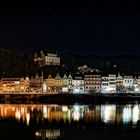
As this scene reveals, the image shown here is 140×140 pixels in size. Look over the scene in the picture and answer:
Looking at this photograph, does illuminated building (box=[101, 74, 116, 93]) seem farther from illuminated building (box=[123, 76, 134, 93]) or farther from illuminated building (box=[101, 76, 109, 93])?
illuminated building (box=[123, 76, 134, 93])

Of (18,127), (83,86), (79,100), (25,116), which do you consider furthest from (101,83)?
(18,127)

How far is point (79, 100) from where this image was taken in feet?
196

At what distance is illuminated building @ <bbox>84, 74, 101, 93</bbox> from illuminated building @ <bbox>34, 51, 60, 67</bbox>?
45.3 feet

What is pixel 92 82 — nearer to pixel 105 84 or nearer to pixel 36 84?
pixel 105 84

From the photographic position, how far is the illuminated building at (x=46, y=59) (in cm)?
8494

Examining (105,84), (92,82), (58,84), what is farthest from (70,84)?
(105,84)

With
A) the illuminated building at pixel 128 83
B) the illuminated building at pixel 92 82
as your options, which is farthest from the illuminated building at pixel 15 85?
the illuminated building at pixel 128 83

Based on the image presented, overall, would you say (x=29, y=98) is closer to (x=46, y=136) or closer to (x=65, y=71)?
(x=65, y=71)

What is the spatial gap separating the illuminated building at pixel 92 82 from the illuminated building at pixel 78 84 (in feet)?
1.85

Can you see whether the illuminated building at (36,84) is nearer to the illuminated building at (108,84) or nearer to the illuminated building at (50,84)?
the illuminated building at (50,84)

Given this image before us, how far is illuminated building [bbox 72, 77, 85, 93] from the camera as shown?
7106 cm

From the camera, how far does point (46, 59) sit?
85625 mm

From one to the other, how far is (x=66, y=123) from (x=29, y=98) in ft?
106

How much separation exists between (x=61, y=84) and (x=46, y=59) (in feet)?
51.6
